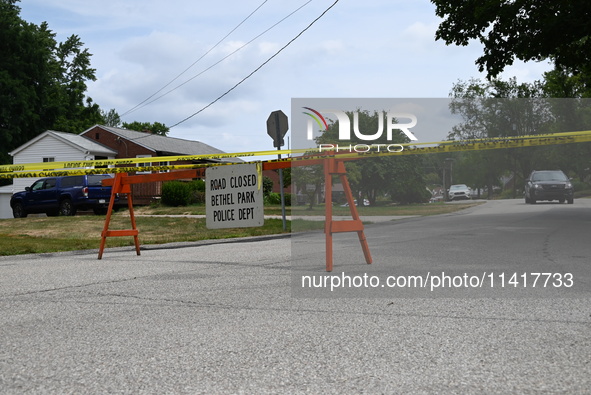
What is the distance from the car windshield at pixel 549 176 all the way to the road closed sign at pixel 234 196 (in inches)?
300

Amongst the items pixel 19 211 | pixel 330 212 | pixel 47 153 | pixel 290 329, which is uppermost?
pixel 47 153

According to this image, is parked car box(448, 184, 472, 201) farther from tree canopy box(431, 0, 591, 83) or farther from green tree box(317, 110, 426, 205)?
tree canopy box(431, 0, 591, 83)

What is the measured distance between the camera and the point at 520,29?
19.3m

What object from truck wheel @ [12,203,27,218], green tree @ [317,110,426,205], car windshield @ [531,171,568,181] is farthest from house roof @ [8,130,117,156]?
green tree @ [317,110,426,205]

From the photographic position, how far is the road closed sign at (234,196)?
8406 millimetres

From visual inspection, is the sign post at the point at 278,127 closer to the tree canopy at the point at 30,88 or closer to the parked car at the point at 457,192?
the parked car at the point at 457,192

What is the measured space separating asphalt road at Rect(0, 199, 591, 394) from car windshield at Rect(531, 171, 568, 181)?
4492 mm

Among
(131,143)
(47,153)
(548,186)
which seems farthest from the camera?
(131,143)

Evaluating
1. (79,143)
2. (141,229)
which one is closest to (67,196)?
(141,229)

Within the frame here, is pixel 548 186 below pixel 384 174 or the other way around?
below

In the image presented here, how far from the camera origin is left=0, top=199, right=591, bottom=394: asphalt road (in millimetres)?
3443

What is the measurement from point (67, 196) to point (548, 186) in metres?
19.8

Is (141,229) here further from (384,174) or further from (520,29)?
(520,29)

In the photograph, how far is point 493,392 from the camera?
10.5 feet
